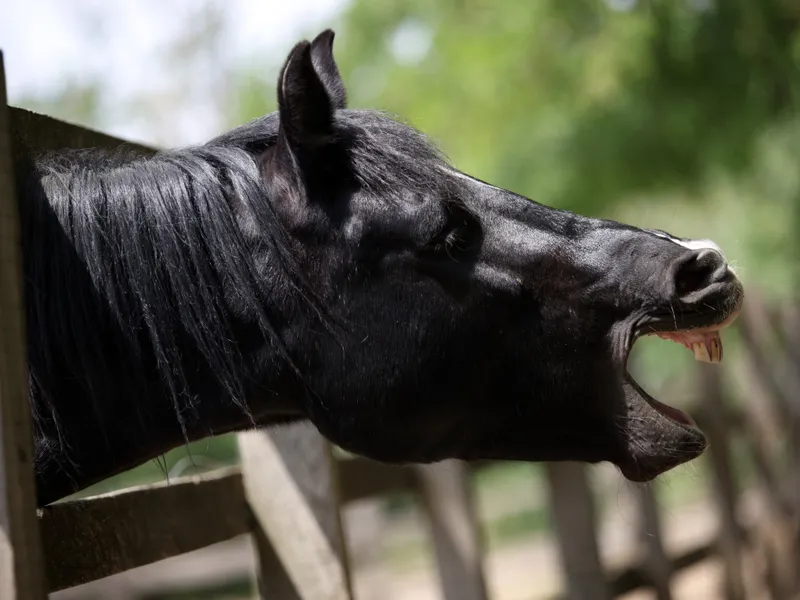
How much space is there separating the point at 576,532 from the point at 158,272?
2.45 metres

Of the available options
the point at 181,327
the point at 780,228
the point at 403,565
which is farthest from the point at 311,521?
the point at 780,228

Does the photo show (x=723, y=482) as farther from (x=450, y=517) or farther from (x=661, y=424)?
(x=661, y=424)

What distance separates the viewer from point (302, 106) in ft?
5.57

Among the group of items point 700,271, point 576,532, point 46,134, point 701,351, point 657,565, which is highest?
point 46,134

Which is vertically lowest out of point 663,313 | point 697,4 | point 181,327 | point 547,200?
point 663,313

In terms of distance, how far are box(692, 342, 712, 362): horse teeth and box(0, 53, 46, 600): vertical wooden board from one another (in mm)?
1198

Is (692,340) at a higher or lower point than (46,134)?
lower

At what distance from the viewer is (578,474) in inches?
144

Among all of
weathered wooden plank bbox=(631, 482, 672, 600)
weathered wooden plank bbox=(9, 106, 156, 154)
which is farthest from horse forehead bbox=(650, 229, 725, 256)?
weathered wooden plank bbox=(631, 482, 672, 600)

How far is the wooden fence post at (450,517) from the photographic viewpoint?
3184mm

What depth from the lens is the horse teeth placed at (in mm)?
1827

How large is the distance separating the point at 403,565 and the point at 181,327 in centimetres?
1044

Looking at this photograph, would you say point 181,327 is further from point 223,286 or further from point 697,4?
point 697,4

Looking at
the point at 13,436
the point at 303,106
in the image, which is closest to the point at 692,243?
the point at 303,106
